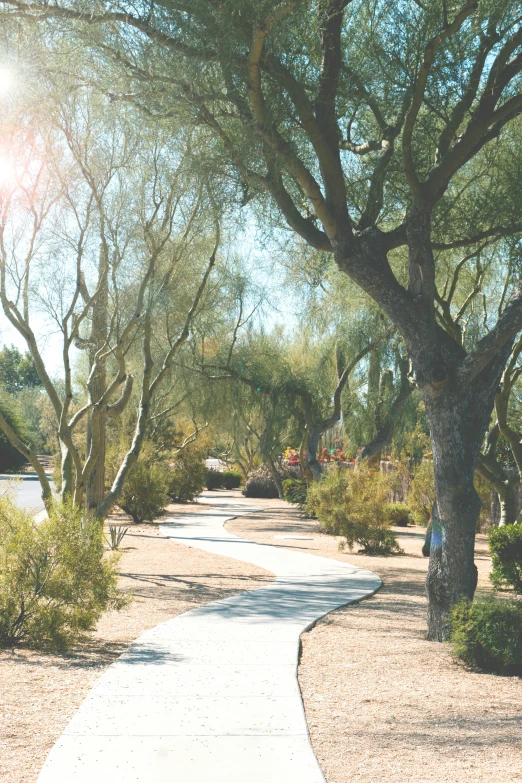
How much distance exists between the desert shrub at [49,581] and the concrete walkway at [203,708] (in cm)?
60

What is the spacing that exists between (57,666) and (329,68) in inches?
243

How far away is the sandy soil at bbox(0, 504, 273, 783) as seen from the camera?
4680mm

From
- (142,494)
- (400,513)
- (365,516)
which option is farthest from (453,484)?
(400,513)

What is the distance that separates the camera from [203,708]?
541cm

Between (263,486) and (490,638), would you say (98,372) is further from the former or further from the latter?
(263,486)

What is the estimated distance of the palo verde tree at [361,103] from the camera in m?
7.48

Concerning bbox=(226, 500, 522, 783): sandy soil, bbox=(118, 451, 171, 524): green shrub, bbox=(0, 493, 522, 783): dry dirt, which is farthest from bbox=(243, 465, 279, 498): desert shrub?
bbox=(226, 500, 522, 783): sandy soil

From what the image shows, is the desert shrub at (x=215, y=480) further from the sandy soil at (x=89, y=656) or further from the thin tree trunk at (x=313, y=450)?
the sandy soil at (x=89, y=656)

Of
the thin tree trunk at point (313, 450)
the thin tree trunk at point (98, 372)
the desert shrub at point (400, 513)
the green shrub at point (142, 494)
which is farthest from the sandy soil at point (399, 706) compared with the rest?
the thin tree trunk at point (313, 450)

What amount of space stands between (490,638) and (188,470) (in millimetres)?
24114

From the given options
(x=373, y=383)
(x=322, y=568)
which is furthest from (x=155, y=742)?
(x=373, y=383)

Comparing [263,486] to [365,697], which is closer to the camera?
[365,697]

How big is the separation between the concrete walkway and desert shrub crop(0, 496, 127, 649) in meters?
0.60

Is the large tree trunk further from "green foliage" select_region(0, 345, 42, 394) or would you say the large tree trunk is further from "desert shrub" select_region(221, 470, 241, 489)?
"green foliage" select_region(0, 345, 42, 394)
